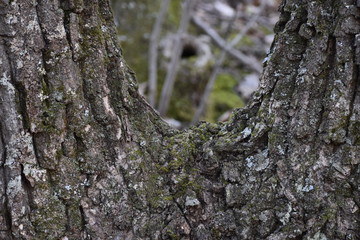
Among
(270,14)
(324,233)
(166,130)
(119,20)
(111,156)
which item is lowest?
(324,233)

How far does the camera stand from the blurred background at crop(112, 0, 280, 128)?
16.1 ft

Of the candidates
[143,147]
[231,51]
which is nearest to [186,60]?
[231,51]

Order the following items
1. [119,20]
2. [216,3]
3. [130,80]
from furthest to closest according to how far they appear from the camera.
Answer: [216,3]
[119,20]
[130,80]

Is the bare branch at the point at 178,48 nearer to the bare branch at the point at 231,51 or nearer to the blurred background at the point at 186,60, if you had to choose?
the blurred background at the point at 186,60

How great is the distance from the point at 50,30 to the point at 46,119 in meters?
0.29

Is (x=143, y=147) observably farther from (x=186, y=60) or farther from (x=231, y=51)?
(x=231, y=51)

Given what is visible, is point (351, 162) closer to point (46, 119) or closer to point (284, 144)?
point (284, 144)

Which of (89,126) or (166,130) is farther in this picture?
(166,130)

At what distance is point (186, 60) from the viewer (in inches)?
227

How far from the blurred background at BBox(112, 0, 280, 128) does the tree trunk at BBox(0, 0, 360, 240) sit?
288cm

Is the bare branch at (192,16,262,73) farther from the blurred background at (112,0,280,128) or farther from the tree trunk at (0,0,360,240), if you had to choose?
the tree trunk at (0,0,360,240)

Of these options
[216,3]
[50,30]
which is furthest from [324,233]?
[216,3]

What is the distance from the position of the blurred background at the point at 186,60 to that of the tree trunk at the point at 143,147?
2882mm

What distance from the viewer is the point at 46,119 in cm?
149
